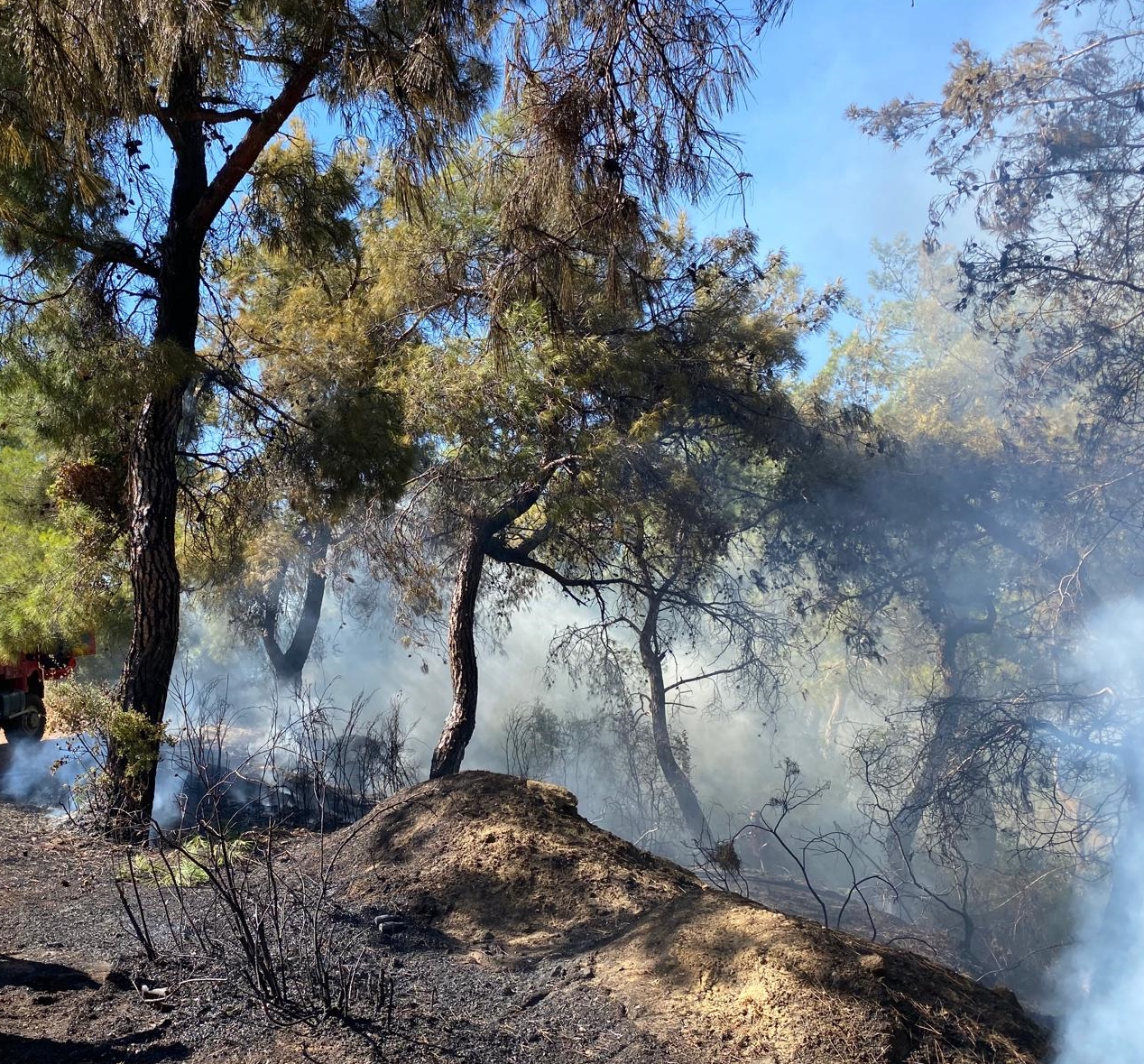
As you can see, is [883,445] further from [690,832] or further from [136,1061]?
[136,1061]

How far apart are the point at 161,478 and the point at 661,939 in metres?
5.42

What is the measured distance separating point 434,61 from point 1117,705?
382 inches

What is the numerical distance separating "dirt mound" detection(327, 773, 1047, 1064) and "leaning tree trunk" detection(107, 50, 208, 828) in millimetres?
2097

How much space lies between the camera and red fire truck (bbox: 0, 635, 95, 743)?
1133cm

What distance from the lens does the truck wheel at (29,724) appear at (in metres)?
12.1

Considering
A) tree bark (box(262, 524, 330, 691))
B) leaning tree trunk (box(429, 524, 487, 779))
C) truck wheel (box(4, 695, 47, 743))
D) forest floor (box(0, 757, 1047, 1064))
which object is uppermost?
tree bark (box(262, 524, 330, 691))

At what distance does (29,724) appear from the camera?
1232 cm

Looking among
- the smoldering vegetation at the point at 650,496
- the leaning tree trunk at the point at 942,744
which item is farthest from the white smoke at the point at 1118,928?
the leaning tree trunk at the point at 942,744

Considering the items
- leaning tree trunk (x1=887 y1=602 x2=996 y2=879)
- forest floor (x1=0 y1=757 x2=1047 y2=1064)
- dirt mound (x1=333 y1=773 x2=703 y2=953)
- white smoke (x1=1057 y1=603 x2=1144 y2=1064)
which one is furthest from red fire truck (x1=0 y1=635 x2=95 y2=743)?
white smoke (x1=1057 y1=603 x2=1144 y2=1064)

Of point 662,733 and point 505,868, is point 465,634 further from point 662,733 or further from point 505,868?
point 662,733

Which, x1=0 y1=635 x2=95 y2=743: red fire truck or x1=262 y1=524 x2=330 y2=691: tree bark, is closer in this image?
x1=0 y1=635 x2=95 y2=743: red fire truck

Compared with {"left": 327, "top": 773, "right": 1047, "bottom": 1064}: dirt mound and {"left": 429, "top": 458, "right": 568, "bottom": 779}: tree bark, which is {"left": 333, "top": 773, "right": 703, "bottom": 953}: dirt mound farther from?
{"left": 429, "top": 458, "right": 568, "bottom": 779}: tree bark

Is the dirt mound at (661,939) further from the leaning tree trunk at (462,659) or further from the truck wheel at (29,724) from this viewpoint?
the truck wheel at (29,724)

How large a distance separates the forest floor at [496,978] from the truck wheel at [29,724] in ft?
20.5
